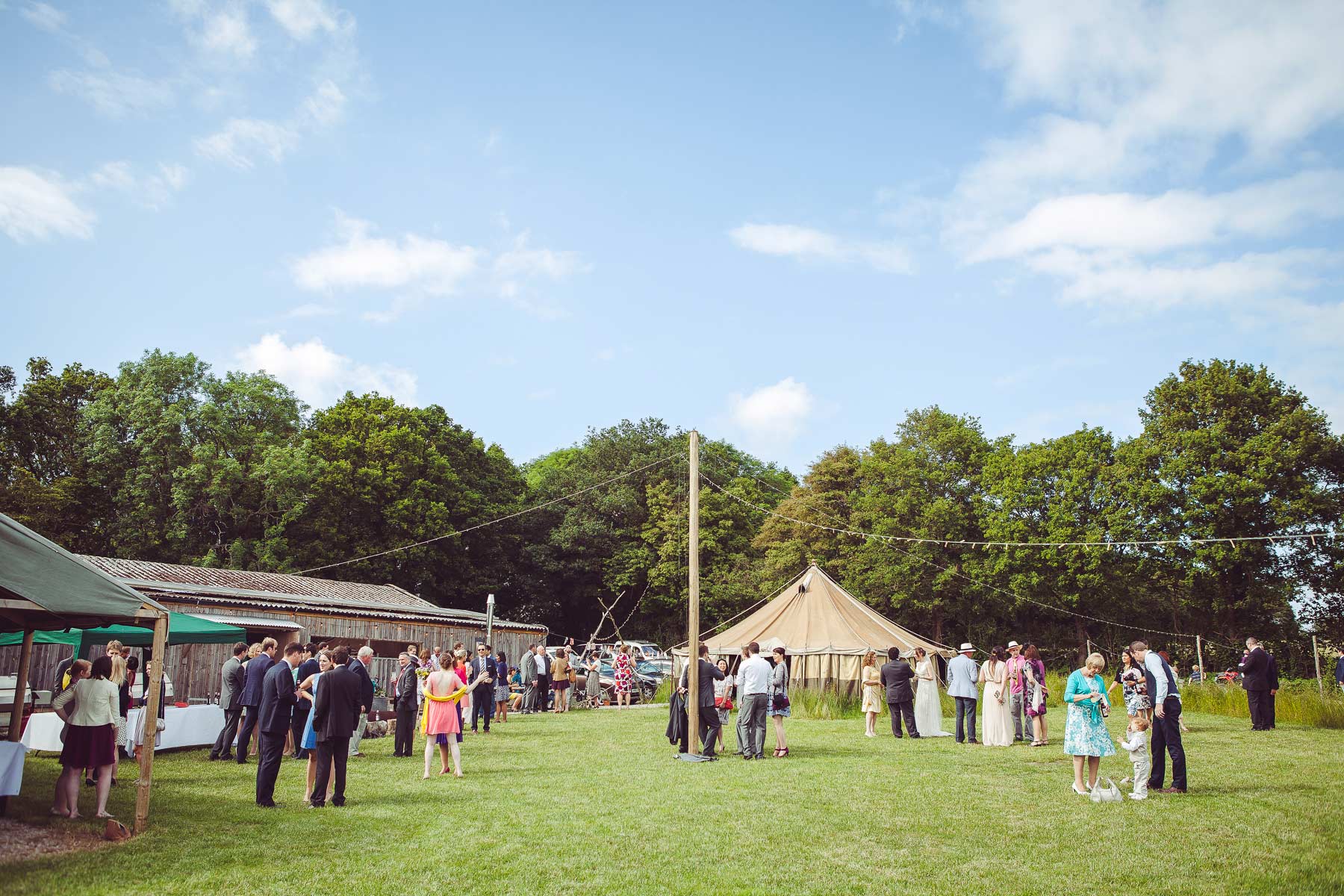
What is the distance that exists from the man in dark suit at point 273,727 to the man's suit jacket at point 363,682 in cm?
67

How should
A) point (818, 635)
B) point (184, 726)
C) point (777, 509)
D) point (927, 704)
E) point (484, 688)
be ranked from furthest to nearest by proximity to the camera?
point (777, 509) → point (818, 635) → point (484, 688) → point (927, 704) → point (184, 726)

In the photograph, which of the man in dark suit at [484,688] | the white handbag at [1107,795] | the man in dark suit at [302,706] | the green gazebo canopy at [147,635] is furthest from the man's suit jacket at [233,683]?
the white handbag at [1107,795]

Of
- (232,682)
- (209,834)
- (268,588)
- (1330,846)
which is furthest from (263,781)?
(268,588)

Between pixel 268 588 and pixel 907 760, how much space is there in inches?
837

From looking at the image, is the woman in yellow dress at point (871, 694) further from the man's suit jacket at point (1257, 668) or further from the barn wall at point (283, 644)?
Result: the barn wall at point (283, 644)

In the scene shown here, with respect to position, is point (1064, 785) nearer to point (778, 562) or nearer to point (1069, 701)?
point (1069, 701)

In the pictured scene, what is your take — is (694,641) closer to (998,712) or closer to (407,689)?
(407,689)

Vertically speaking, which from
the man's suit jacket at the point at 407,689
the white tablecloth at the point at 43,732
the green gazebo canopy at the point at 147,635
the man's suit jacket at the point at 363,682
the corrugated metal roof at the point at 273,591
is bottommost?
the white tablecloth at the point at 43,732

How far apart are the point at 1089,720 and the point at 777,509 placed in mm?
36649

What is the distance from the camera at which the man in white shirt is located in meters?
13.1

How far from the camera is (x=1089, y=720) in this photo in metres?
9.34

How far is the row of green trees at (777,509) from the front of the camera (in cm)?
3128

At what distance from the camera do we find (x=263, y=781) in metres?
8.95

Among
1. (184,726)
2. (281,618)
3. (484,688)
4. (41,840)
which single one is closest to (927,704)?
(484,688)
